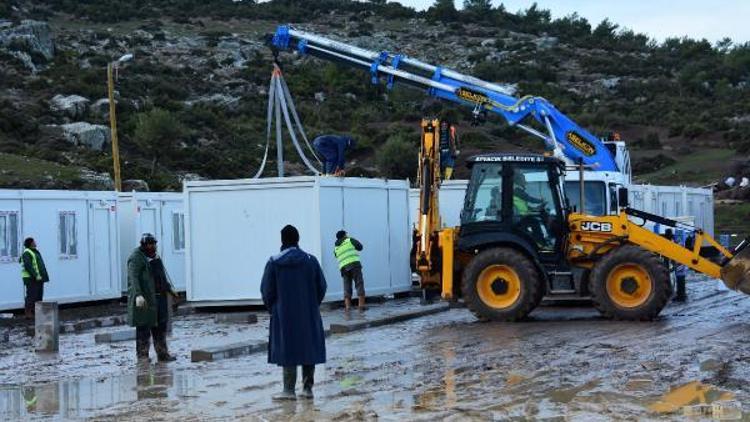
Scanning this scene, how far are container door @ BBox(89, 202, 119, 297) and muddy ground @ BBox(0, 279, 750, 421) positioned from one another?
5836mm

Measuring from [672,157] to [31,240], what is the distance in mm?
46671

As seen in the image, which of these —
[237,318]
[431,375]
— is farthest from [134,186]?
[431,375]

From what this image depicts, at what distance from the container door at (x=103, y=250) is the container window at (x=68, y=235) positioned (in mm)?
497


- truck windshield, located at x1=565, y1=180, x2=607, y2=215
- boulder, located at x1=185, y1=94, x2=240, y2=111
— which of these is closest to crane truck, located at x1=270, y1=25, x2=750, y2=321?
truck windshield, located at x1=565, y1=180, x2=607, y2=215

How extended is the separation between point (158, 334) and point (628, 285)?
7660 millimetres

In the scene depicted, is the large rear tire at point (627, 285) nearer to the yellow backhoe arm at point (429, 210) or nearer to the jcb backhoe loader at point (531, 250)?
the jcb backhoe loader at point (531, 250)

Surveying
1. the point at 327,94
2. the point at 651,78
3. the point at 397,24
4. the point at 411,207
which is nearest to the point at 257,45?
the point at 327,94

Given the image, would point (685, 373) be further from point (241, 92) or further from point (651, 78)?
point (651, 78)

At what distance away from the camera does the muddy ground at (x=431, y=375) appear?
10734 millimetres

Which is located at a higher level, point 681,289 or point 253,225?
point 253,225

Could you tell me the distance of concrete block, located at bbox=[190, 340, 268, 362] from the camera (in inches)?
587

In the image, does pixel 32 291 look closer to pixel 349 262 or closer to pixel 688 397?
pixel 349 262

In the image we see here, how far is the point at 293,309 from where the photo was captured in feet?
36.8

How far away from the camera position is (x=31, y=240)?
70.5ft
